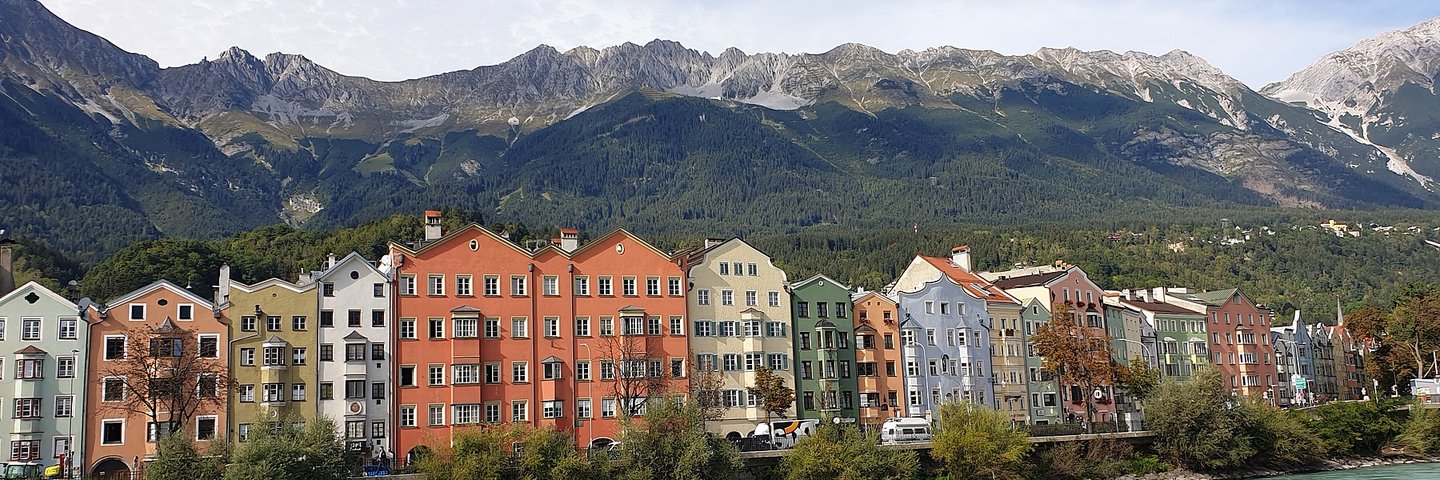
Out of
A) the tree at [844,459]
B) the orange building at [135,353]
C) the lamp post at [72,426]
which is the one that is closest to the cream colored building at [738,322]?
the tree at [844,459]

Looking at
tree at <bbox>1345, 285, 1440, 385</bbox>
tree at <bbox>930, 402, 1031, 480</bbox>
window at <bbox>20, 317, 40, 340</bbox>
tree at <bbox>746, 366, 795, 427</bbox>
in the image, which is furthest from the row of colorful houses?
tree at <bbox>1345, 285, 1440, 385</bbox>

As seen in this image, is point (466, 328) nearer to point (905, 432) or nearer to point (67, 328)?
point (67, 328)

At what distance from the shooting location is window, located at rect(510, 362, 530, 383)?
79.3 metres

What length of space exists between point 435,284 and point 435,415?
8056 millimetres

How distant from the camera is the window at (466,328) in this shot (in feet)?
255

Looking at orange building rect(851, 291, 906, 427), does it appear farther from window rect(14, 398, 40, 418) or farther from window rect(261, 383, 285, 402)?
window rect(14, 398, 40, 418)

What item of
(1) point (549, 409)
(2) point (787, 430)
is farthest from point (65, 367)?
(2) point (787, 430)

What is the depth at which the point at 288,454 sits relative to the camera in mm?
59000

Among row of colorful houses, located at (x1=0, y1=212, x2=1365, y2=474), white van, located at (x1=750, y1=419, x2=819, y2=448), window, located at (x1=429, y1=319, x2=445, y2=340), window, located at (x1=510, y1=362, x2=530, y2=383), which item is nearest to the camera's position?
row of colorful houses, located at (x1=0, y1=212, x2=1365, y2=474)

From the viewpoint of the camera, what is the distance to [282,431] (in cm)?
6128

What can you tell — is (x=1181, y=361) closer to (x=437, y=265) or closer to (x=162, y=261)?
(x=437, y=265)

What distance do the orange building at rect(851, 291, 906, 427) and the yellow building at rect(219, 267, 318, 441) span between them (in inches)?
1458

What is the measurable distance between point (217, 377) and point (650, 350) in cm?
2631

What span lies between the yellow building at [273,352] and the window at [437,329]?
17.4 feet
